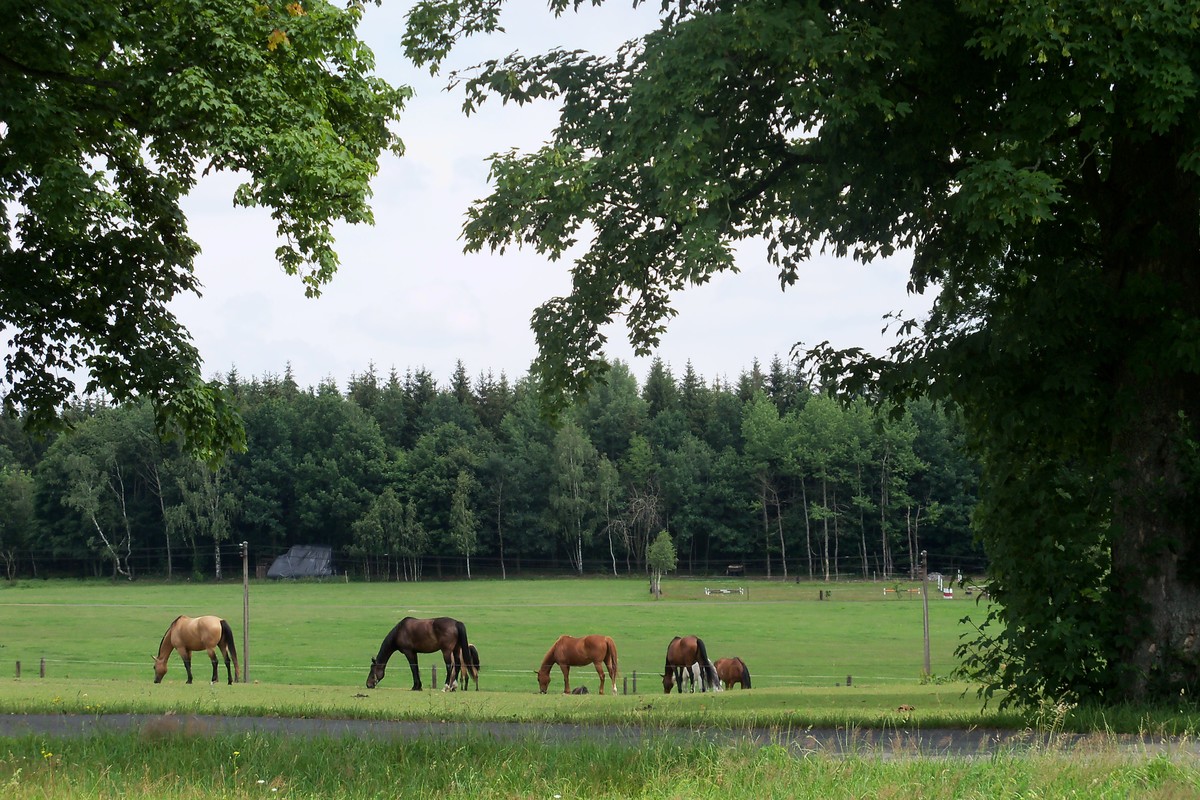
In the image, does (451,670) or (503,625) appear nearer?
(451,670)

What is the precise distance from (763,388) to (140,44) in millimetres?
119450

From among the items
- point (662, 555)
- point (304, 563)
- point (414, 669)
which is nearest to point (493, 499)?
point (304, 563)

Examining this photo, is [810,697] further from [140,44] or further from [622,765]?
[140,44]

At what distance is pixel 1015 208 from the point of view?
1170 centimetres

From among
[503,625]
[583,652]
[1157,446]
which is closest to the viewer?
[1157,446]

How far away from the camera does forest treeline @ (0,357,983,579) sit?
113 meters

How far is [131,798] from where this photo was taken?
744 cm

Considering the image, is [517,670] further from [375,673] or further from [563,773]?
[563,773]

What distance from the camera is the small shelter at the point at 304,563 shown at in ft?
376

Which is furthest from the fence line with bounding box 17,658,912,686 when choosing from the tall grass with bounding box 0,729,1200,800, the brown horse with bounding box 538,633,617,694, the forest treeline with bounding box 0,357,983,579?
the forest treeline with bounding box 0,357,983,579

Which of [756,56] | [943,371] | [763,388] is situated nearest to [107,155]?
[756,56]

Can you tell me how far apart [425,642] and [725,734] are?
18.1 metres

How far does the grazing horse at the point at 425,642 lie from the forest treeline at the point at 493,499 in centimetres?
8206

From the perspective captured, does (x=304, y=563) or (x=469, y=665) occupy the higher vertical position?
(x=304, y=563)
